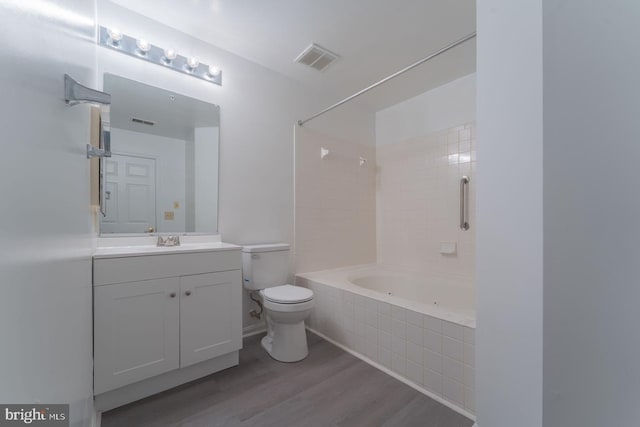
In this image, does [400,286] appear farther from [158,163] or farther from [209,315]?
[158,163]

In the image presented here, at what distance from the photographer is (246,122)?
2312 mm

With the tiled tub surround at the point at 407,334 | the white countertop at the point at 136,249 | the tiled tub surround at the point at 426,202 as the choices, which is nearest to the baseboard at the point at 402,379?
the tiled tub surround at the point at 407,334

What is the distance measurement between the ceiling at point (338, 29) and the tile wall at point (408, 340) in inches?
80.8

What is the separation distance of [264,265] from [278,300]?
420 millimetres

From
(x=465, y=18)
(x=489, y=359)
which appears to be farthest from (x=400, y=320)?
(x=465, y=18)

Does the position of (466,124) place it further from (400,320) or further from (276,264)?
(276,264)

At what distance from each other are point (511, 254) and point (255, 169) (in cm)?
201

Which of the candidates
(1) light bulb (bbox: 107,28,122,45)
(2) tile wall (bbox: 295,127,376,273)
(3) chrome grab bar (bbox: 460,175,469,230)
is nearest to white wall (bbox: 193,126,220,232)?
(1) light bulb (bbox: 107,28,122,45)

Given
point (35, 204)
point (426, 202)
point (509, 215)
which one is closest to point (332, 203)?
point (426, 202)

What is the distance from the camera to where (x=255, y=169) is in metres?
2.36

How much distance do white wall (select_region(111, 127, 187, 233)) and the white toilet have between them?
0.59 m

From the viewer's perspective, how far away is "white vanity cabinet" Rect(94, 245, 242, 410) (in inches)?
52.2

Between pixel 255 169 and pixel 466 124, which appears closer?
pixel 255 169

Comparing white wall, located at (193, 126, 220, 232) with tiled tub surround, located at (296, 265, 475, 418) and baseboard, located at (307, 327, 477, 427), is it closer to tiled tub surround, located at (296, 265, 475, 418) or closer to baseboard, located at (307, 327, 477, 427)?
tiled tub surround, located at (296, 265, 475, 418)
